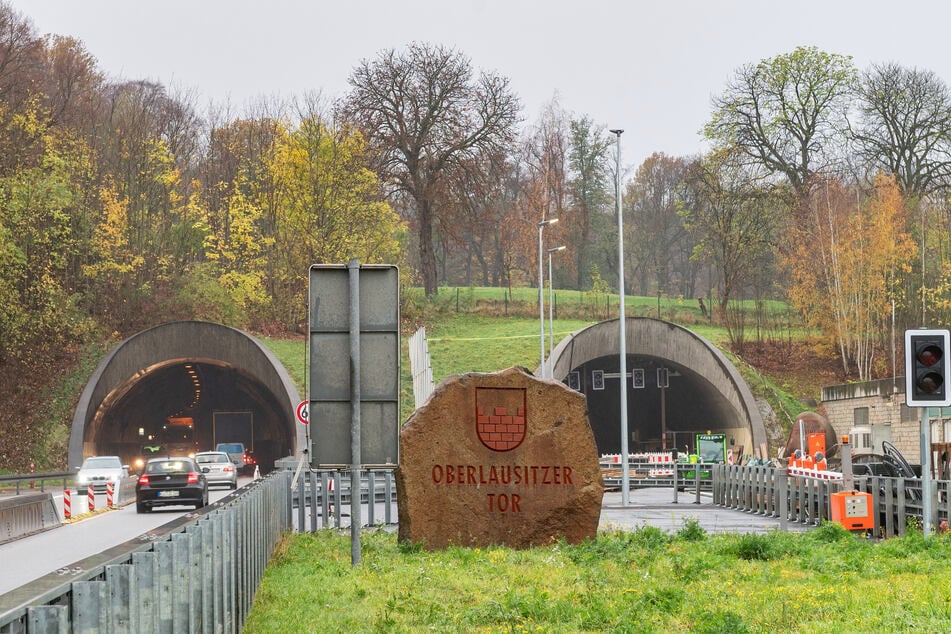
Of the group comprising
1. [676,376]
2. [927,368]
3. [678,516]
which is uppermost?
[676,376]

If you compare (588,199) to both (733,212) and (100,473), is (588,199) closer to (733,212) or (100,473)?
(733,212)

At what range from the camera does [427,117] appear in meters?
76.2

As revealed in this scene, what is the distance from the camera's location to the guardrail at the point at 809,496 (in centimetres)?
2125

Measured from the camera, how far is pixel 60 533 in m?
26.7

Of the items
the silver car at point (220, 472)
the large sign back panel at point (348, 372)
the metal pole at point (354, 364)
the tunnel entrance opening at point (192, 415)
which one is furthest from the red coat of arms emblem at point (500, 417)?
the tunnel entrance opening at point (192, 415)

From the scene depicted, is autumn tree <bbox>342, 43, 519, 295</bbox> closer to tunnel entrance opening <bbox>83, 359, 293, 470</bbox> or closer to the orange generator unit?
tunnel entrance opening <bbox>83, 359, 293, 470</bbox>

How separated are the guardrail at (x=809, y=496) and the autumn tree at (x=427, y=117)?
45172mm

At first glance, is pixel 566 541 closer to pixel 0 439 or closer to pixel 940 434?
pixel 940 434

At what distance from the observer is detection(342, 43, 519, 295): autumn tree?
247 ft

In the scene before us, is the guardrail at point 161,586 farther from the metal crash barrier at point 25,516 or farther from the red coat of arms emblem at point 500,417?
the metal crash barrier at point 25,516

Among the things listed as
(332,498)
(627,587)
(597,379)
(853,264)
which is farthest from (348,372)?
(853,264)

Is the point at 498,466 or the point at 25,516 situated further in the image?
the point at 25,516

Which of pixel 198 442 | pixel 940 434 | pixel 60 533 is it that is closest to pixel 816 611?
pixel 60 533

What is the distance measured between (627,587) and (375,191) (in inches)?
2573
